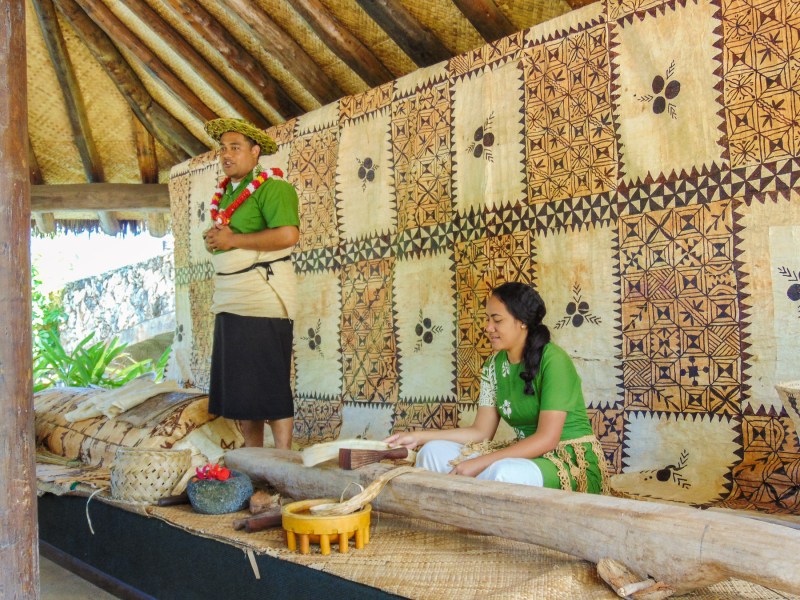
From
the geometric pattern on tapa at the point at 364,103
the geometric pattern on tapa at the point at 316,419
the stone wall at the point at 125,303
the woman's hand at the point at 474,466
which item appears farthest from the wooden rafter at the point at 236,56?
the stone wall at the point at 125,303

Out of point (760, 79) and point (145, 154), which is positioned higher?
point (145, 154)

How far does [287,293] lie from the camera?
308 centimetres

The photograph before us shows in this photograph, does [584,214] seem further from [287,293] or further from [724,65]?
[287,293]

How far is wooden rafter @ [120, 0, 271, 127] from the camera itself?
433cm

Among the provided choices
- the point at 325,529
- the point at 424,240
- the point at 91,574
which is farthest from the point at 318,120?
the point at 325,529

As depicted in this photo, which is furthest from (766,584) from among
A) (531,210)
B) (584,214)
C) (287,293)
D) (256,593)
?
(287,293)

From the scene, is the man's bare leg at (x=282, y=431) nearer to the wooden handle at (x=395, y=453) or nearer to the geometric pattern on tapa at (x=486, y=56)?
the wooden handle at (x=395, y=453)

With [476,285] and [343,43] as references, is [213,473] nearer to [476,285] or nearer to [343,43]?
[476,285]

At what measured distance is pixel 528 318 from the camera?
86.5 inches

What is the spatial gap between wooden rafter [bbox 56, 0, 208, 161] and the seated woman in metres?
3.87

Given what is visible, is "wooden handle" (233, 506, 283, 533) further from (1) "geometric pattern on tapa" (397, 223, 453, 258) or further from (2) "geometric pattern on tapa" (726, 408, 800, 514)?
(1) "geometric pattern on tapa" (397, 223, 453, 258)

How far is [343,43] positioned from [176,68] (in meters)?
1.62

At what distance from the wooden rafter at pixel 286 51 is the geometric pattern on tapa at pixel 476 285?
153 cm

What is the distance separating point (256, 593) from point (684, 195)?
6.37ft
